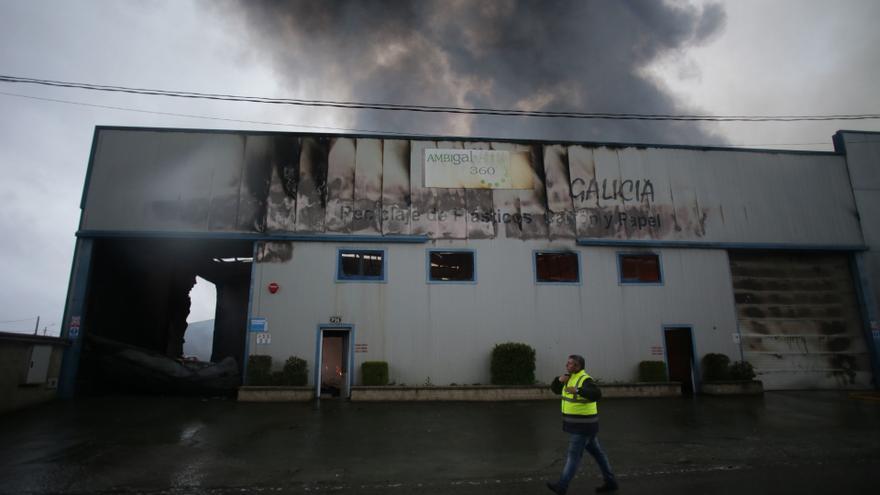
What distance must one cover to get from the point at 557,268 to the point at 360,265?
7.53 metres

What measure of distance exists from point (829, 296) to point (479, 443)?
18740 mm

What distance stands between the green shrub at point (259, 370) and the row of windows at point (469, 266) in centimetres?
373

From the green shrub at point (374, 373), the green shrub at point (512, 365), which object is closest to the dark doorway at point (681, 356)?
the green shrub at point (512, 365)

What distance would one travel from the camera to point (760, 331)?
19562 millimetres

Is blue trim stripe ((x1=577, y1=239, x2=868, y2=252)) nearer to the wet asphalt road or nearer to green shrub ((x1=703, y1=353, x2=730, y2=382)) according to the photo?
green shrub ((x1=703, y1=353, x2=730, y2=382))

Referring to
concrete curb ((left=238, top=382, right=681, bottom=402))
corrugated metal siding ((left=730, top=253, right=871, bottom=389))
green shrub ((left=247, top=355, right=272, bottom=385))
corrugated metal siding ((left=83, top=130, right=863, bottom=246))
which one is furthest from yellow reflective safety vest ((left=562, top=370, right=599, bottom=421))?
corrugated metal siding ((left=730, top=253, right=871, bottom=389))

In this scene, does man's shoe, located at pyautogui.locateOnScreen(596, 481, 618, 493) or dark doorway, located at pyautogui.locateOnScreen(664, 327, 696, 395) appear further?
dark doorway, located at pyautogui.locateOnScreen(664, 327, 696, 395)

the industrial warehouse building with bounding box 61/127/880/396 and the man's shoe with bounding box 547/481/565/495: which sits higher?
the industrial warehouse building with bounding box 61/127/880/396

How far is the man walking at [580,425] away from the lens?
6573 mm

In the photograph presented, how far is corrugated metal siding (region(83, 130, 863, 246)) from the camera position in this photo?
18.1m

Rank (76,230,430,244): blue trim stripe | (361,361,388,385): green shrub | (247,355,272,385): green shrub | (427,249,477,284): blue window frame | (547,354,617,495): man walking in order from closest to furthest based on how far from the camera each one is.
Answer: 1. (547,354,617,495): man walking
2. (247,355,272,385): green shrub
3. (361,361,388,385): green shrub
4. (76,230,430,244): blue trim stripe
5. (427,249,477,284): blue window frame

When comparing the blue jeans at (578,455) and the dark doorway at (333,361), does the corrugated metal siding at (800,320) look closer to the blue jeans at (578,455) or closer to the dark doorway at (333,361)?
the dark doorway at (333,361)

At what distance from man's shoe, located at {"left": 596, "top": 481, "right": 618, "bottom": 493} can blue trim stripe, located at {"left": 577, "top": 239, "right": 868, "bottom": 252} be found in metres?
13.0

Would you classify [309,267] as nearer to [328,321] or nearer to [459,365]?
[328,321]
